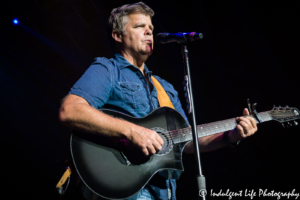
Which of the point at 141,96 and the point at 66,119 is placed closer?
the point at 66,119

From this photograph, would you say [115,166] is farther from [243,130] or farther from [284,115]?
[284,115]

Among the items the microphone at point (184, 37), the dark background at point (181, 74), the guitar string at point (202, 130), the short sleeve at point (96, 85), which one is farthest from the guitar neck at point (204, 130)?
the dark background at point (181, 74)

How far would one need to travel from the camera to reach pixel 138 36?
2.44m

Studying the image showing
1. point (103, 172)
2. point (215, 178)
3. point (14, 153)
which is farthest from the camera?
point (14, 153)

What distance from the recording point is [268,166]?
3.42 meters

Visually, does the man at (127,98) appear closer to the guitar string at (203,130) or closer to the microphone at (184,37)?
the guitar string at (203,130)

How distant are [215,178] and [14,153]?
11.9ft

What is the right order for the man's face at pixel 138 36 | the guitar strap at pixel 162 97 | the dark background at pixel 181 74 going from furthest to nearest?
the dark background at pixel 181 74 < the man's face at pixel 138 36 < the guitar strap at pixel 162 97

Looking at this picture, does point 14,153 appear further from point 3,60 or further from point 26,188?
point 3,60

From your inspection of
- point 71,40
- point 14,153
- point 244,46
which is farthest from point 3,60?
point 244,46

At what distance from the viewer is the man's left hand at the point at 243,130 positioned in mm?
2061

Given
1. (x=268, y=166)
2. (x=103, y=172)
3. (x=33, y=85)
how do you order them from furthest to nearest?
(x=33, y=85), (x=268, y=166), (x=103, y=172)

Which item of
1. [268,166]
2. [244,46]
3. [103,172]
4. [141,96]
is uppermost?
[244,46]

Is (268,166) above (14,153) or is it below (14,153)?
below
